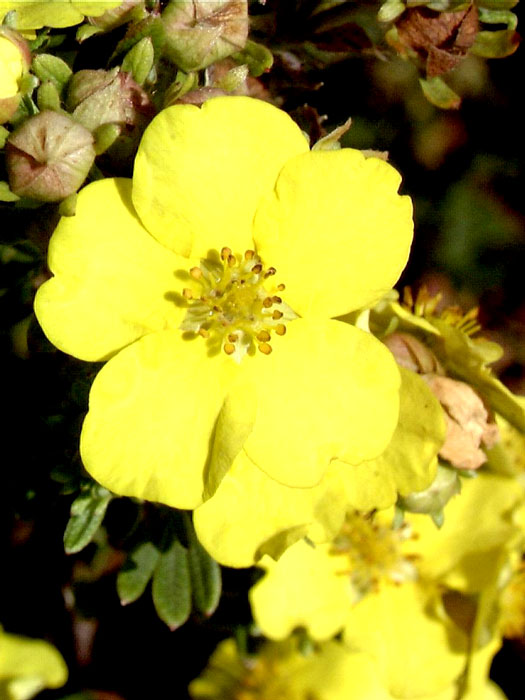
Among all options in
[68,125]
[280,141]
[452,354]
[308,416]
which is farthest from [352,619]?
[68,125]

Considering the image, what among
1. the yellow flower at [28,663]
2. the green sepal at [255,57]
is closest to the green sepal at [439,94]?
the green sepal at [255,57]

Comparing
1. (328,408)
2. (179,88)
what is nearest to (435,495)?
(328,408)

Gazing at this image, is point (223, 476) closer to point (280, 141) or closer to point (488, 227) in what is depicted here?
point (280, 141)

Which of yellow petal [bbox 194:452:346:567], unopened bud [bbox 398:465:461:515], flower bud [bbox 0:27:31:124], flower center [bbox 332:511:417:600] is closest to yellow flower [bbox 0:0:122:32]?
flower bud [bbox 0:27:31:124]

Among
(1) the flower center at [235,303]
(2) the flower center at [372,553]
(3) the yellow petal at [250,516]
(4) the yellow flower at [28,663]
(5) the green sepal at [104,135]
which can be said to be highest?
(5) the green sepal at [104,135]

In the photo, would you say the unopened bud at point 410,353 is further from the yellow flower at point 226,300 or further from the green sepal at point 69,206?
the green sepal at point 69,206

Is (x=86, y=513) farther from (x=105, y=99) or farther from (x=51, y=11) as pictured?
(x=51, y=11)
